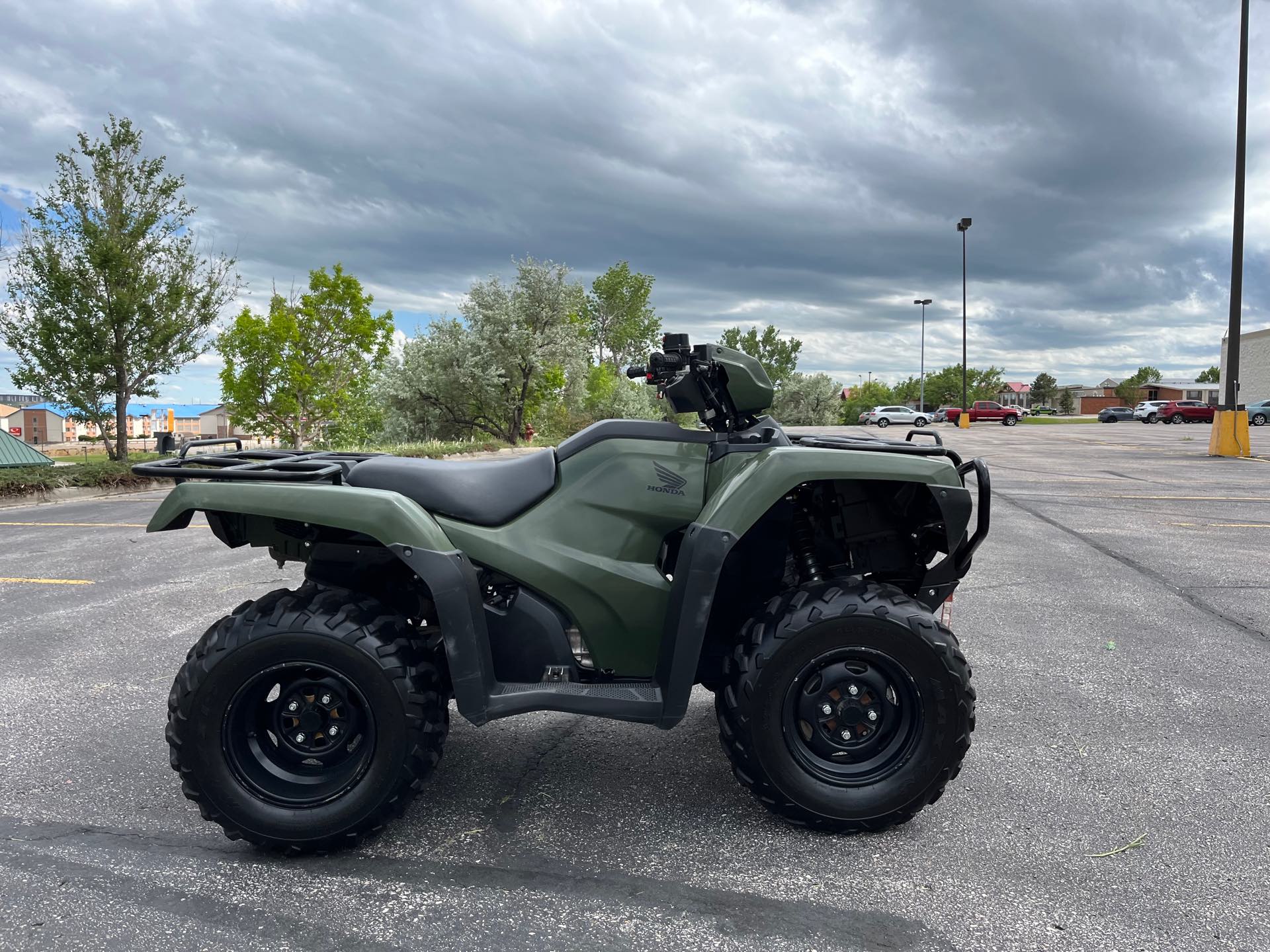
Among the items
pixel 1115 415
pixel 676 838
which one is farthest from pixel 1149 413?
pixel 676 838

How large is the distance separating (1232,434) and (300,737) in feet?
81.2

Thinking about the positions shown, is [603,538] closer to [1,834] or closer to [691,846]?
[691,846]

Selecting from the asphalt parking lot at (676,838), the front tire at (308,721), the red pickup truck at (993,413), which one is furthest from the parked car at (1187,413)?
the front tire at (308,721)

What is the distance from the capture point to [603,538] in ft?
9.57

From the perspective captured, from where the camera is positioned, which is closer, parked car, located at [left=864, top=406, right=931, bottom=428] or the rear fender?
the rear fender

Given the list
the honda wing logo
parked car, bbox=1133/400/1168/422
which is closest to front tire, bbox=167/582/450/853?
the honda wing logo

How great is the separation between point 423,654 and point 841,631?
138cm

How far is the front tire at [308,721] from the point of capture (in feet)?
8.69

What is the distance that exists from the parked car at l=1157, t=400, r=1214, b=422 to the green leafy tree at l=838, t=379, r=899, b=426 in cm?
3639

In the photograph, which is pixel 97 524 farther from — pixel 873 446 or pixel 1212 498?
pixel 1212 498

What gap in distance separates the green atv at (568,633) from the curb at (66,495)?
548 inches

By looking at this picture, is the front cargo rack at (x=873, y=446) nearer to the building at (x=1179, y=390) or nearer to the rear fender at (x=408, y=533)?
the rear fender at (x=408, y=533)

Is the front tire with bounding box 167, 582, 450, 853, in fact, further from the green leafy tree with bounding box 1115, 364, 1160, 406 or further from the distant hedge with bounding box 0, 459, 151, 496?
the green leafy tree with bounding box 1115, 364, 1160, 406

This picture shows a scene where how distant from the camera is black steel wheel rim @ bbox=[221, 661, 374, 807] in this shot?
2711 millimetres
